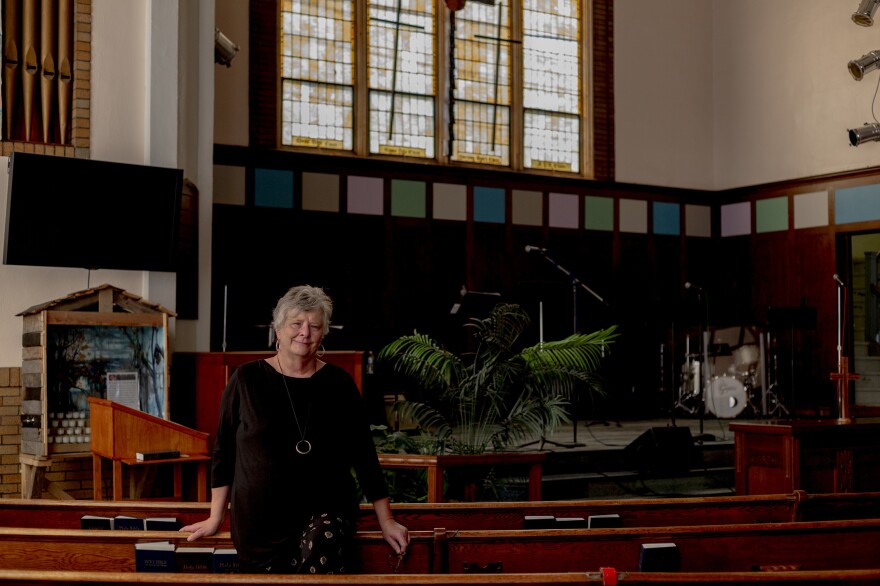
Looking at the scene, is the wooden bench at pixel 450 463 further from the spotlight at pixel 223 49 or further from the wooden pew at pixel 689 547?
the spotlight at pixel 223 49

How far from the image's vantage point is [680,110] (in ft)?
43.6

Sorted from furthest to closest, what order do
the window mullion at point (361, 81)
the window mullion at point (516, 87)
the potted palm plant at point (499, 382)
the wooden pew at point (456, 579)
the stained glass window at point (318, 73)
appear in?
1. the window mullion at point (516, 87)
2. the window mullion at point (361, 81)
3. the stained glass window at point (318, 73)
4. the potted palm plant at point (499, 382)
5. the wooden pew at point (456, 579)

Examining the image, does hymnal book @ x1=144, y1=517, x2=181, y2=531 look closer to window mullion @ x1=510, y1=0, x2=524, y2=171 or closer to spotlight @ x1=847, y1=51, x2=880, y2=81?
window mullion @ x1=510, y1=0, x2=524, y2=171

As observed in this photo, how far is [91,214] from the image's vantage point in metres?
6.57

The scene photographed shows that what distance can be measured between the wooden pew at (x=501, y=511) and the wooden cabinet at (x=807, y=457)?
2.56 meters

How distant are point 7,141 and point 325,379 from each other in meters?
4.47

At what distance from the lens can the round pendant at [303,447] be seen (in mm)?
3061

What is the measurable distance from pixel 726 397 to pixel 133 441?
7.74 m

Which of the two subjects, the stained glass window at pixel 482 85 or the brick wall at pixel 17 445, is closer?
the brick wall at pixel 17 445

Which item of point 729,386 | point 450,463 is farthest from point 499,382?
point 729,386

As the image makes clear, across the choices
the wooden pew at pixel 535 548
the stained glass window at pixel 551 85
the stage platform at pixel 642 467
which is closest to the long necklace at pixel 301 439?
the wooden pew at pixel 535 548

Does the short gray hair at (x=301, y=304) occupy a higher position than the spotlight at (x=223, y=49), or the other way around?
the spotlight at (x=223, y=49)

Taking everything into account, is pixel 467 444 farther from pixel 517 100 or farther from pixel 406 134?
pixel 517 100

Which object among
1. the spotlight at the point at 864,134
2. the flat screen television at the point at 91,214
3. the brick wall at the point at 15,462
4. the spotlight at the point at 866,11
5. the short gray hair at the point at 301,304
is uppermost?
the spotlight at the point at 866,11
